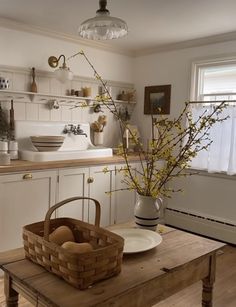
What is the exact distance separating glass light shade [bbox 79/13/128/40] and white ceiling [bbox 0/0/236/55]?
0.78 metres

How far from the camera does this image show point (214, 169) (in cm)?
356

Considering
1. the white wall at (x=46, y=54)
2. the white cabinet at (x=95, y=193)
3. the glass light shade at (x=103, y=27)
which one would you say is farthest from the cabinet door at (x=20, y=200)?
the glass light shade at (x=103, y=27)

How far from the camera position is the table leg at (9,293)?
1.29m

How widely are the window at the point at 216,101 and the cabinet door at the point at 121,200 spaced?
0.84 meters

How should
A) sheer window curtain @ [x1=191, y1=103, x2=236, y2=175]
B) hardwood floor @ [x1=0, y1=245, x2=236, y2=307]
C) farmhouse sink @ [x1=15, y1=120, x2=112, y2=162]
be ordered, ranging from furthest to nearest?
sheer window curtain @ [x1=191, y1=103, x2=236, y2=175] → farmhouse sink @ [x1=15, y1=120, x2=112, y2=162] → hardwood floor @ [x1=0, y1=245, x2=236, y2=307]

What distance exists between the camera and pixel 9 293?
132cm

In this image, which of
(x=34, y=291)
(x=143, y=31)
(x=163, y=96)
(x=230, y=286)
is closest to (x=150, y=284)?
(x=34, y=291)

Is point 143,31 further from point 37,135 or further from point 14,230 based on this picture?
point 14,230

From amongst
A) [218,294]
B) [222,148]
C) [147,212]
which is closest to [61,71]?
[222,148]

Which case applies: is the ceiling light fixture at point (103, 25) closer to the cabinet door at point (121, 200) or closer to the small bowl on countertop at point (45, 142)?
the small bowl on countertop at point (45, 142)

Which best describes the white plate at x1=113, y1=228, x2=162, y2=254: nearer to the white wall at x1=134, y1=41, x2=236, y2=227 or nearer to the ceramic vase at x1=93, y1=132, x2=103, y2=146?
the white wall at x1=134, y1=41, x2=236, y2=227

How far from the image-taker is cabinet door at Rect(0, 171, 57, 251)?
2676 mm

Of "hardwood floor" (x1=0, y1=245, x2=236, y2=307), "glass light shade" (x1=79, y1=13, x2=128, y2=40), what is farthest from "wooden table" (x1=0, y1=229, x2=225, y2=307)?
"glass light shade" (x1=79, y1=13, x2=128, y2=40)

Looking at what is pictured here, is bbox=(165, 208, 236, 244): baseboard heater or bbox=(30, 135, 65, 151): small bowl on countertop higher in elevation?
bbox=(30, 135, 65, 151): small bowl on countertop
